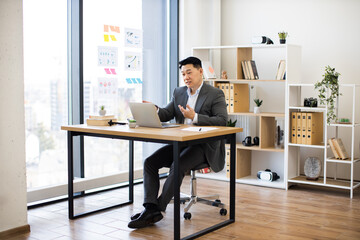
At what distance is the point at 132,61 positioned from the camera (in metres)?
5.50

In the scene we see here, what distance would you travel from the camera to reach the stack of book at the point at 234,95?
5715 millimetres

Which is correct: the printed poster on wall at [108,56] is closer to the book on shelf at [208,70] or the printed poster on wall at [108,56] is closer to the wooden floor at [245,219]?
the book on shelf at [208,70]

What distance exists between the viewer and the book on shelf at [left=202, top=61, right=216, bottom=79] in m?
5.82

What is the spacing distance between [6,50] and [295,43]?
Result: 3.57m

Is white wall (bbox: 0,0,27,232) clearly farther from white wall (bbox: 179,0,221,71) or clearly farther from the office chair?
white wall (bbox: 179,0,221,71)

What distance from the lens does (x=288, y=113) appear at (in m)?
5.23

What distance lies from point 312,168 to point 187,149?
1976mm

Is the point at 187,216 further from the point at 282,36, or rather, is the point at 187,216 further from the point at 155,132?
the point at 282,36

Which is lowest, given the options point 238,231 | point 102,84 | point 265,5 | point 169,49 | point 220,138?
point 238,231

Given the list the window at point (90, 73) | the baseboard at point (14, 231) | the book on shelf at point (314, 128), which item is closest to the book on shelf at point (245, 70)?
the book on shelf at point (314, 128)

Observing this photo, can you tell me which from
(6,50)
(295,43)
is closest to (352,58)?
(295,43)

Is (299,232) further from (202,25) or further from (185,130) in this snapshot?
(202,25)

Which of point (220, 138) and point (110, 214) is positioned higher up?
point (220, 138)

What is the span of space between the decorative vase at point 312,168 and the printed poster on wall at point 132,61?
7.58 feet
